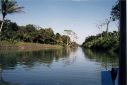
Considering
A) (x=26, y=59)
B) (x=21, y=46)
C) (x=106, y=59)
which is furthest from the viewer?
(x=21, y=46)

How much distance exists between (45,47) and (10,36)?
5.89 meters

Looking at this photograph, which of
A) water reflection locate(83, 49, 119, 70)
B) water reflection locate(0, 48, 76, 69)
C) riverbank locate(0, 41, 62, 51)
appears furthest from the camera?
riverbank locate(0, 41, 62, 51)

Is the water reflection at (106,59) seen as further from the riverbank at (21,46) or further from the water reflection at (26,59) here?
the riverbank at (21,46)

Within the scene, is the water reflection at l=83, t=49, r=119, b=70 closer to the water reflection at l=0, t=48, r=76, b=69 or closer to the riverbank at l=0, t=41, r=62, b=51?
the water reflection at l=0, t=48, r=76, b=69

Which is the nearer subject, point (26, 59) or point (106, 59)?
point (106, 59)

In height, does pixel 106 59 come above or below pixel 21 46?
below

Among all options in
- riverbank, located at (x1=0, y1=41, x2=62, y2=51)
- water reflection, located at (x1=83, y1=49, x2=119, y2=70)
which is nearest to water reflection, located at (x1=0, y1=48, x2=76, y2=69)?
water reflection, located at (x1=83, y1=49, x2=119, y2=70)

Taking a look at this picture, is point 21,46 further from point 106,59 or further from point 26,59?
point 106,59

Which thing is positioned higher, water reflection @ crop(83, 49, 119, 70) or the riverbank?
the riverbank

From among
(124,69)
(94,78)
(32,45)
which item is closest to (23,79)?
(94,78)

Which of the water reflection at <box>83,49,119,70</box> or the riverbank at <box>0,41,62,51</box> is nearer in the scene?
the water reflection at <box>83,49,119,70</box>

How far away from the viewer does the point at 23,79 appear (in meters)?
3.64

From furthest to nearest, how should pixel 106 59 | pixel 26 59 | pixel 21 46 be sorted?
pixel 21 46
pixel 26 59
pixel 106 59

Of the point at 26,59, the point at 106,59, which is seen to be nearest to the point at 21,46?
the point at 26,59
